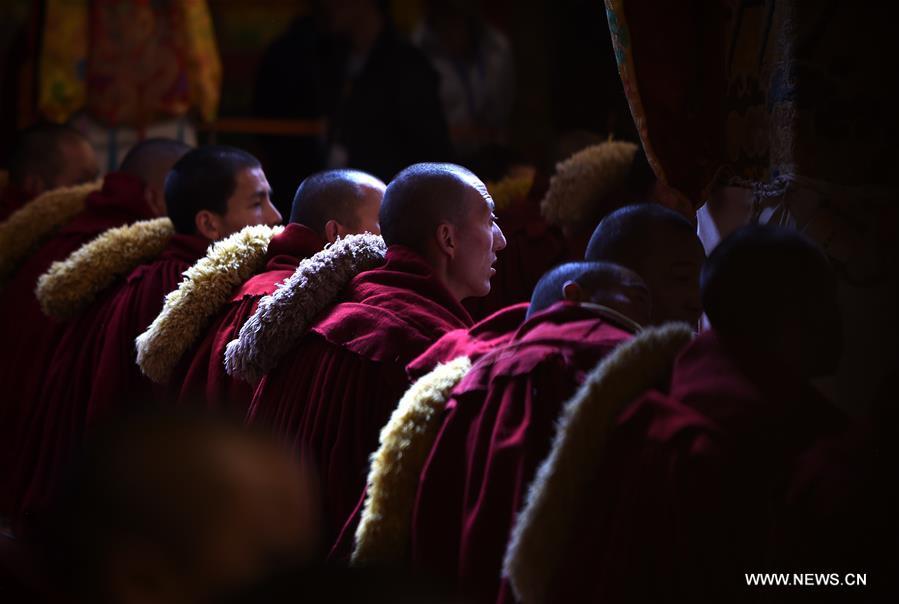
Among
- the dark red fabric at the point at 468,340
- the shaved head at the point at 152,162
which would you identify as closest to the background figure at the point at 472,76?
the shaved head at the point at 152,162

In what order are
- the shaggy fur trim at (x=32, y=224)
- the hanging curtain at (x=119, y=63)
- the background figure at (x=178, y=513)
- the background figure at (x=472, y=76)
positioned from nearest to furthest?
the background figure at (x=178, y=513)
the shaggy fur trim at (x=32, y=224)
the hanging curtain at (x=119, y=63)
the background figure at (x=472, y=76)

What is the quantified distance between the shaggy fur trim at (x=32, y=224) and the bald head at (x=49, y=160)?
0.78 metres

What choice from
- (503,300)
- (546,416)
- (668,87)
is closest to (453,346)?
(546,416)

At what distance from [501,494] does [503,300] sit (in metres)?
2.10

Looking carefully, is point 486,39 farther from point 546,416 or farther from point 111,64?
point 546,416

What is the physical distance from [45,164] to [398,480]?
3.86 metres

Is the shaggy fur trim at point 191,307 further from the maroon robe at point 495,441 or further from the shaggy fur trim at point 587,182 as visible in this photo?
the maroon robe at point 495,441

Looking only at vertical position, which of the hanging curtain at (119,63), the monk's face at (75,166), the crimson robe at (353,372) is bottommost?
the monk's face at (75,166)

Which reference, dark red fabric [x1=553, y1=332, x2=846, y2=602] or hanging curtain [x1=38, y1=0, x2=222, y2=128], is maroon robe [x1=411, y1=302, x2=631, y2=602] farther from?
hanging curtain [x1=38, y1=0, x2=222, y2=128]

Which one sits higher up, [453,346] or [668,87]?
[668,87]

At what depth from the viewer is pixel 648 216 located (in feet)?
8.92

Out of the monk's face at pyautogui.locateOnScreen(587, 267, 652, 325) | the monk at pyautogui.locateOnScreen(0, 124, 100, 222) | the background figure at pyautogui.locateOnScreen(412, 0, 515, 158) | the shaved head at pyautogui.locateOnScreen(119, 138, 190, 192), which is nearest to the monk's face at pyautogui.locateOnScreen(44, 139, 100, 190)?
the monk at pyautogui.locateOnScreen(0, 124, 100, 222)

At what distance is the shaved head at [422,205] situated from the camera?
10.3 feet

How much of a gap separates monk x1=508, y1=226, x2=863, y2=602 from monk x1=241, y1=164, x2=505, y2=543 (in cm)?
94
